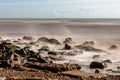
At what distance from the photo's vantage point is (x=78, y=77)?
14391mm

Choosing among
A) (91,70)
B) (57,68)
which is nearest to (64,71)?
(57,68)

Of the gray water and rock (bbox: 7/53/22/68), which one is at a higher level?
rock (bbox: 7/53/22/68)

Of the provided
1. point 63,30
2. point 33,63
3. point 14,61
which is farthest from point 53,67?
point 63,30

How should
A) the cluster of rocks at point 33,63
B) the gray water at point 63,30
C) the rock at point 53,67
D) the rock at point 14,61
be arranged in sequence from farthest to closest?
1. the gray water at point 63,30
2. the rock at point 14,61
3. the cluster of rocks at point 33,63
4. the rock at point 53,67

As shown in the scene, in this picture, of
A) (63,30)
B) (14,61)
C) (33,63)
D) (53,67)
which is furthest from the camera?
(63,30)

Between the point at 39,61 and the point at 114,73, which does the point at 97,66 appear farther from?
the point at 39,61

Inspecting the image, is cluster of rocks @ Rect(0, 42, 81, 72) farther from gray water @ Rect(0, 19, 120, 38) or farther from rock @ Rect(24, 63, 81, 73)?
gray water @ Rect(0, 19, 120, 38)

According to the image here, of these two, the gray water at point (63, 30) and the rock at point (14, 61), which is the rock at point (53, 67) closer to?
the rock at point (14, 61)

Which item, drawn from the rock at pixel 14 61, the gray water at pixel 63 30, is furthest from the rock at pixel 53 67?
the gray water at pixel 63 30

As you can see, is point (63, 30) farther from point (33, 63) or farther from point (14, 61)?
point (33, 63)

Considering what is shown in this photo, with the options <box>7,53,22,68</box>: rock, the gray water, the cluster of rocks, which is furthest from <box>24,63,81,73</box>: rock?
the gray water

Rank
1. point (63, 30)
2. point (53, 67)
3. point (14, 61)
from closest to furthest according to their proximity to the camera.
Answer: point (53, 67) → point (14, 61) → point (63, 30)

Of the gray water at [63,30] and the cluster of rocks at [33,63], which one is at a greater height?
the cluster of rocks at [33,63]

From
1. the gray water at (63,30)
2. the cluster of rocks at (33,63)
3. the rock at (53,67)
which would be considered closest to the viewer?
the rock at (53,67)
